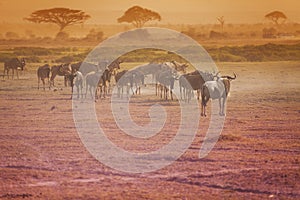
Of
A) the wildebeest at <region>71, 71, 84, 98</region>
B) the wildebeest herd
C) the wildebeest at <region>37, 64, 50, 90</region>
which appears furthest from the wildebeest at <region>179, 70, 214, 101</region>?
the wildebeest at <region>37, 64, 50, 90</region>

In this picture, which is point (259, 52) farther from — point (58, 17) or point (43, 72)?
point (43, 72)

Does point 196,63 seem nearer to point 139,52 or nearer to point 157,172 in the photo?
point 139,52

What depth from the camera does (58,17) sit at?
12344 mm

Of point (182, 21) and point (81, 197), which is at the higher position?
point (182, 21)

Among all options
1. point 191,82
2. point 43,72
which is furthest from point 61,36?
point 191,82

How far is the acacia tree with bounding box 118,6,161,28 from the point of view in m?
12.3

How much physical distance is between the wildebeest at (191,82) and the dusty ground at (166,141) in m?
0.42

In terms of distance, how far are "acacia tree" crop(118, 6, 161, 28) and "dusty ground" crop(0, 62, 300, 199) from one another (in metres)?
1.48

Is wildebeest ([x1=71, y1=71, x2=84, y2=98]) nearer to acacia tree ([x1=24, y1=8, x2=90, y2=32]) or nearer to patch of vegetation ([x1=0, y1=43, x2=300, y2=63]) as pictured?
patch of vegetation ([x1=0, y1=43, x2=300, y2=63])

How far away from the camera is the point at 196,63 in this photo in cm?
1323

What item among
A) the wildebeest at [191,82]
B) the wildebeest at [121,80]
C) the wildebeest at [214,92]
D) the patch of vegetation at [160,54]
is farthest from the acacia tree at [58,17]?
the wildebeest at [214,92]

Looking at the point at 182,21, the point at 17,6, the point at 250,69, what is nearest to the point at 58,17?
the point at 17,6

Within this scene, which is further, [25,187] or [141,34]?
[141,34]

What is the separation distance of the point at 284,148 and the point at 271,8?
14.2 feet
